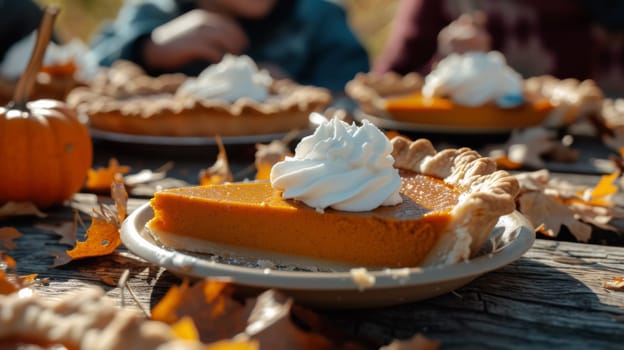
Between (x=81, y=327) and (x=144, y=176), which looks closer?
(x=81, y=327)

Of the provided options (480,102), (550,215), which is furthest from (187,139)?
(550,215)

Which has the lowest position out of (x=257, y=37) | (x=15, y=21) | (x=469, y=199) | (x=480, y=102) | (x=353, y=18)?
(x=353, y=18)

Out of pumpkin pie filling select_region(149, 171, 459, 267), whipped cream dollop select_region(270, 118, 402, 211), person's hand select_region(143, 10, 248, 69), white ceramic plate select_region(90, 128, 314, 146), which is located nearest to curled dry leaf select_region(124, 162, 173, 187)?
white ceramic plate select_region(90, 128, 314, 146)

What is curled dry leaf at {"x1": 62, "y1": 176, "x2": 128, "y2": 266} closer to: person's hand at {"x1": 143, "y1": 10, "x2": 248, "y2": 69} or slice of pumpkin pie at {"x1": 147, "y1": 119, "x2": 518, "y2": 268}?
slice of pumpkin pie at {"x1": 147, "y1": 119, "x2": 518, "y2": 268}

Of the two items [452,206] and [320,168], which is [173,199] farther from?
[452,206]

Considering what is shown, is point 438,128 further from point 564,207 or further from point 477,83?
point 564,207

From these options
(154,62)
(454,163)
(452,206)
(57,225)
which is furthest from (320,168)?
(154,62)

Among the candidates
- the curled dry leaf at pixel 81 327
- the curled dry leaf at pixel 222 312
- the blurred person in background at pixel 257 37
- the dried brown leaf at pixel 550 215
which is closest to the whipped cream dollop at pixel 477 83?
the dried brown leaf at pixel 550 215
